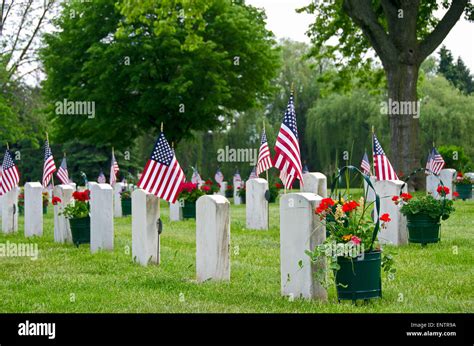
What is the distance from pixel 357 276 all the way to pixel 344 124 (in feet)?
118

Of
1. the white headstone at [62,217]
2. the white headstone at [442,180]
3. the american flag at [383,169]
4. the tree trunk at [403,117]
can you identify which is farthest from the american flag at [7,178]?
the tree trunk at [403,117]

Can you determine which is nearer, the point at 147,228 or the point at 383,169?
the point at 147,228

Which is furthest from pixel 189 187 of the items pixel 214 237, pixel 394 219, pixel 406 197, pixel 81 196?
pixel 214 237

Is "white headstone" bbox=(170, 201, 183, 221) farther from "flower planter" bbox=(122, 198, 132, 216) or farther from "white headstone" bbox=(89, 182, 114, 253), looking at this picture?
"white headstone" bbox=(89, 182, 114, 253)

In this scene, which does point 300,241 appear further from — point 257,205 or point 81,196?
point 257,205

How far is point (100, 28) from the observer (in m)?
35.8

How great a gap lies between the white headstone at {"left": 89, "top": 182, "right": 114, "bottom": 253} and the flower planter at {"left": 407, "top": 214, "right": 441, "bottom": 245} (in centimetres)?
544

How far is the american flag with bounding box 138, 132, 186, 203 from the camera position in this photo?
11562 mm

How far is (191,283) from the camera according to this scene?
9922 millimetres

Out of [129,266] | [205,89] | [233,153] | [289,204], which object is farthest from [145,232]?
[233,153]

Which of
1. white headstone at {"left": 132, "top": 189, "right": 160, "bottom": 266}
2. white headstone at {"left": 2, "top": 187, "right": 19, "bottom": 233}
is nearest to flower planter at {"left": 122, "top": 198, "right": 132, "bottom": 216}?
white headstone at {"left": 2, "top": 187, "right": 19, "bottom": 233}

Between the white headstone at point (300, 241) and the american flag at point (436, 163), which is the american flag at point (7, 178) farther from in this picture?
the american flag at point (436, 163)

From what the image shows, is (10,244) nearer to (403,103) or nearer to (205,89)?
(403,103)
